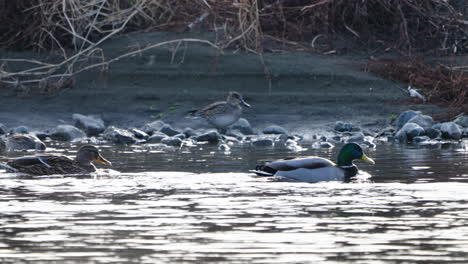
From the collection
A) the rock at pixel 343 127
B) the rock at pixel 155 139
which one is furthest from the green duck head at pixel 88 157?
the rock at pixel 343 127

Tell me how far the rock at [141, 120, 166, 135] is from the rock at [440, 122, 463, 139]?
14.2 feet

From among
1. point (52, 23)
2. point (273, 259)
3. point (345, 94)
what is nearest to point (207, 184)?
point (273, 259)

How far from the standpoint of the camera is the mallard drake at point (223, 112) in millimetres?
16797

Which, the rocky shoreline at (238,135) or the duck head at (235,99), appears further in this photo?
the duck head at (235,99)

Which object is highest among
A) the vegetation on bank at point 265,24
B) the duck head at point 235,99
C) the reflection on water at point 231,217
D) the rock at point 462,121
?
the vegetation on bank at point 265,24

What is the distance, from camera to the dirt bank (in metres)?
17.7

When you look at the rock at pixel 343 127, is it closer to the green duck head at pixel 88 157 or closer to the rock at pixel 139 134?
the rock at pixel 139 134

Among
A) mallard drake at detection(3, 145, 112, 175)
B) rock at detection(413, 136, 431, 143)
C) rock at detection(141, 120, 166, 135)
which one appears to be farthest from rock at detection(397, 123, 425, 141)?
mallard drake at detection(3, 145, 112, 175)

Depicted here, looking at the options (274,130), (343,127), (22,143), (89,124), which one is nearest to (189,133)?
(274,130)

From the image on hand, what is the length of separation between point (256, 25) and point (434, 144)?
168 inches

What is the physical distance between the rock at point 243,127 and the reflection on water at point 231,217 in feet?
15.9

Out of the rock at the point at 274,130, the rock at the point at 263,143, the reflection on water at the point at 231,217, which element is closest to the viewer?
the reflection on water at the point at 231,217

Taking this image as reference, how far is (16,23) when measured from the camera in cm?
2023

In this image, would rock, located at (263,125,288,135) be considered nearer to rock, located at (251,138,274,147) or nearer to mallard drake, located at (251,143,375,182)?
rock, located at (251,138,274,147)
